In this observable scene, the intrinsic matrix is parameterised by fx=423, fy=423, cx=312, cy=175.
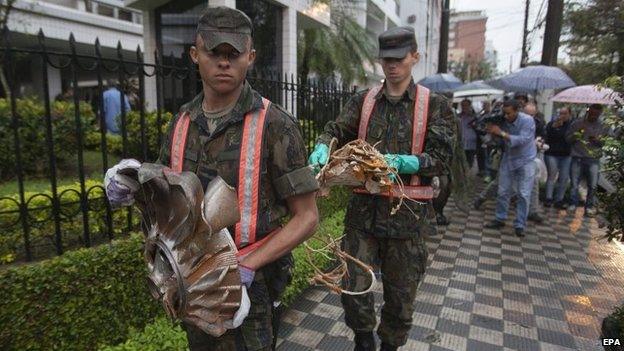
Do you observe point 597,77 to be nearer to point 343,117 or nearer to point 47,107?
point 343,117

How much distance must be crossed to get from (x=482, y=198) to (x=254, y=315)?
7103mm

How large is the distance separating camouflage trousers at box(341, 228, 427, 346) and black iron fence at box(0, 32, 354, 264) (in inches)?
55.5

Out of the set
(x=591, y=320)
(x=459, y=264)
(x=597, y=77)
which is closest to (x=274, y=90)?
(x=459, y=264)

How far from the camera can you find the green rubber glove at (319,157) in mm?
2273

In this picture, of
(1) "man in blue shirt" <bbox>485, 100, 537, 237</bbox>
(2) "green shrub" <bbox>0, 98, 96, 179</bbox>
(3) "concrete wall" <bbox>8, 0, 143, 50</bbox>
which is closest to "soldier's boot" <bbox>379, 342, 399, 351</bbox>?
(2) "green shrub" <bbox>0, 98, 96, 179</bbox>

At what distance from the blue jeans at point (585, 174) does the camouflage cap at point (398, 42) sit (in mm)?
6460

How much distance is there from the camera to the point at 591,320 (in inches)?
148

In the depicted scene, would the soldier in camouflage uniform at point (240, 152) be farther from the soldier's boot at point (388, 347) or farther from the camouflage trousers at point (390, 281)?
the soldier's boot at point (388, 347)

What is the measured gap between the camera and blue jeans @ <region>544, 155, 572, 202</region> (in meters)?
7.78

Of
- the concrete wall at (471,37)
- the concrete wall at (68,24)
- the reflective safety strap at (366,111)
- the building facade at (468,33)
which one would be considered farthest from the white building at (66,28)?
the concrete wall at (471,37)

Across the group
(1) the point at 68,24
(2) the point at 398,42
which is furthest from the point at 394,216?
(1) the point at 68,24

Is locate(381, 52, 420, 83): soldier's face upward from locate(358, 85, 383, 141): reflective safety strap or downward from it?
upward

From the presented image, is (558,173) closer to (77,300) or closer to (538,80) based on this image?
(538,80)
